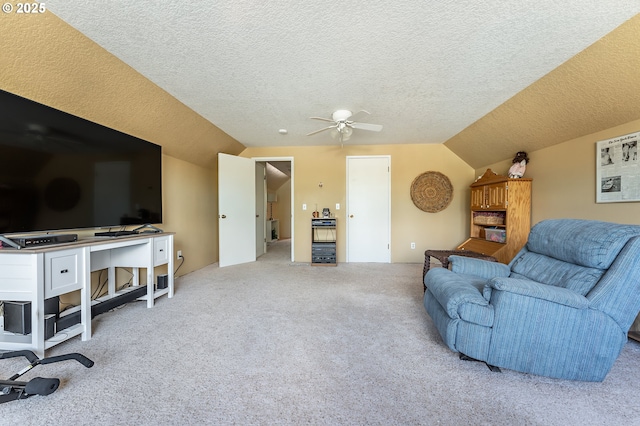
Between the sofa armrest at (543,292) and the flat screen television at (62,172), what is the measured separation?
10.3 ft

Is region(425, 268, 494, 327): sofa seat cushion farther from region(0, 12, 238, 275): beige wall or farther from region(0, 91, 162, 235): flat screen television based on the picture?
region(0, 12, 238, 275): beige wall

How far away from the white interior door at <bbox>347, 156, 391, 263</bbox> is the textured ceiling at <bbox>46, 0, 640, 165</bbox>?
1737mm

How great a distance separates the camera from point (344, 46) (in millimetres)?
1767

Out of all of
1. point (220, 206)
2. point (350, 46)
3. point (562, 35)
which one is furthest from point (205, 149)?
point (562, 35)

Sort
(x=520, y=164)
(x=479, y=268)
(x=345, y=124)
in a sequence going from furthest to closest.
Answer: (x=520, y=164)
(x=345, y=124)
(x=479, y=268)

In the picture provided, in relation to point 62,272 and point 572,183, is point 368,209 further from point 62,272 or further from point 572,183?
point 62,272

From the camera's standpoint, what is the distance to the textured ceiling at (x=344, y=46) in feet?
4.71

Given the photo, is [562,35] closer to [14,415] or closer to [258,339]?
[258,339]

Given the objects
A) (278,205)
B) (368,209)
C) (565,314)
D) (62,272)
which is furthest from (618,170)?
(278,205)

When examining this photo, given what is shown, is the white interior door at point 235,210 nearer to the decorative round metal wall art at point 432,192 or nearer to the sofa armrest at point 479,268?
the decorative round metal wall art at point 432,192

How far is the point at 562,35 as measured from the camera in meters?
1.62

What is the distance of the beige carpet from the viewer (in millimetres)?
1127

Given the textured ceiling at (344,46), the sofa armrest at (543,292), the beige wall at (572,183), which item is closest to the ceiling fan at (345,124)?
the textured ceiling at (344,46)

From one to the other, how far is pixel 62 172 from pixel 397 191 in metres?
4.41
